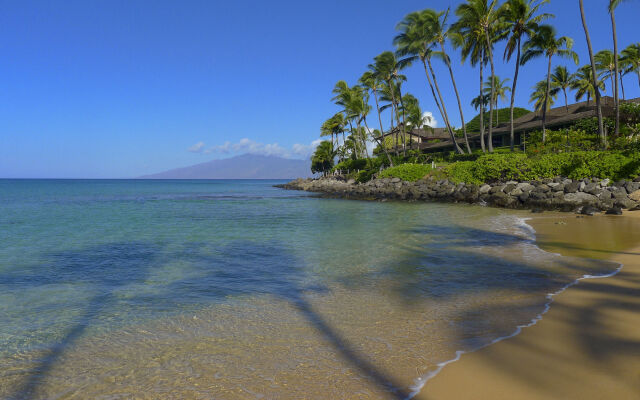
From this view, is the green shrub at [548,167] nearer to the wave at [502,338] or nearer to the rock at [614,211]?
the rock at [614,211]

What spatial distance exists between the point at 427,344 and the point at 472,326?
870 mm

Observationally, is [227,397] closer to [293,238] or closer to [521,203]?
[293,238]

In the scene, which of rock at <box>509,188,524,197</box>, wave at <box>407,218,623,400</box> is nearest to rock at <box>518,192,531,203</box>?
rock at <box>509,188,524,197</box>

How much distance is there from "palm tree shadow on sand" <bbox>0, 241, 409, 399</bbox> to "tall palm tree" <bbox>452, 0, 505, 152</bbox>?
2813 centimetres

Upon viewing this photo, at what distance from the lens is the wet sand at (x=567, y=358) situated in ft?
10.5

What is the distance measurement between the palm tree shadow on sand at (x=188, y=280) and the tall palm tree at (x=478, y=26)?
28132mm

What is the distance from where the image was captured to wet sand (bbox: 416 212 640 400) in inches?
126

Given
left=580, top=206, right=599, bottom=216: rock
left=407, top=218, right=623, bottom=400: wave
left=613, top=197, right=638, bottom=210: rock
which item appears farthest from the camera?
left=613, top=197, right=638, bottom=210: rock

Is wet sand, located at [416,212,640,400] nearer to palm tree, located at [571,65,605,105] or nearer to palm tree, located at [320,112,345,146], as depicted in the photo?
palm tree, located at [571,65,605,105]

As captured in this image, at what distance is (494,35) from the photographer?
32.6 metres

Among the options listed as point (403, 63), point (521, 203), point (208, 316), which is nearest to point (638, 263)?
point (208, 316)

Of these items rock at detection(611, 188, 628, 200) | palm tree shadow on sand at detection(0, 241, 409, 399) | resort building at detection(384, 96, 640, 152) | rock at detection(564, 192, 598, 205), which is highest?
resort building at detection(384, 96, 640, 152)

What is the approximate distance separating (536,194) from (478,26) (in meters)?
16.0

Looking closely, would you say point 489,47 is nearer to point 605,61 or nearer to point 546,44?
point 546,44
